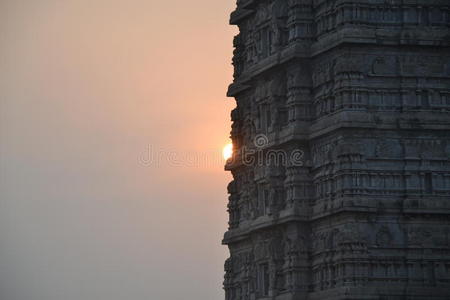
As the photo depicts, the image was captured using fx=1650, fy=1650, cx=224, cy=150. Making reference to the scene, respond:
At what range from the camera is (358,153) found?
A: 5778 centimetres

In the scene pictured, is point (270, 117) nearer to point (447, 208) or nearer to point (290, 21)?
point (290, 21)

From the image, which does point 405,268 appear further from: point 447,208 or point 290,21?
point 290,21

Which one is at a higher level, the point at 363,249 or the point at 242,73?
the point at 242,73

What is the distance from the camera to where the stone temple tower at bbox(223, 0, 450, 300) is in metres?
57.3

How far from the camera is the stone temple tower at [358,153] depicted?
57312 mm

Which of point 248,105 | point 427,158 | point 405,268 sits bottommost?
point 405,268

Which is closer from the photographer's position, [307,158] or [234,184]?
[307,158]

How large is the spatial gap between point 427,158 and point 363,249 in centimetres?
415

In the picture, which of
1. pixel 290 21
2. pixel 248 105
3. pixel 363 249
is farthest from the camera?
pixel 248 105

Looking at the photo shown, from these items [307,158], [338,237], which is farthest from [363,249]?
[307,158]

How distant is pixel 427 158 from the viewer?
191 feet

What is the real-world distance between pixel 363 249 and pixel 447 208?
3404 millimetres

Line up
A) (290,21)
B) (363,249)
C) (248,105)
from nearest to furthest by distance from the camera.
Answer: (363,249) < (290,21) < (248,105)

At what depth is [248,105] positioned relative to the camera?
216ft
